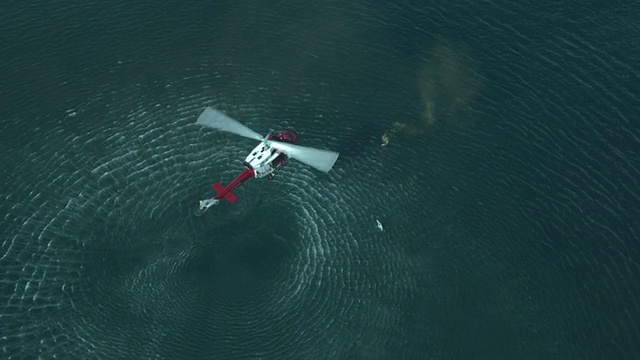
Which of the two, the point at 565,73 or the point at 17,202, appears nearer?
the point at 17,202

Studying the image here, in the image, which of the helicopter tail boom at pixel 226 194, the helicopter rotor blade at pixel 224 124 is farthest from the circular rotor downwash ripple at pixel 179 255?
the helicopter rotor blade at pixel 224 124

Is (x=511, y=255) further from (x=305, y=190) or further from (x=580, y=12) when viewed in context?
(x=580, y=12)

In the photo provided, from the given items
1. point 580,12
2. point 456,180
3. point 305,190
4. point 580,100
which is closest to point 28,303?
point 305,190

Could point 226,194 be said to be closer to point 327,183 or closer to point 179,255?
point 179,255

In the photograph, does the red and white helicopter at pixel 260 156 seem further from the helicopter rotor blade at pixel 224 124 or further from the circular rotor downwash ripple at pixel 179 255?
the circular rotor downwash ripple at pixel 179 255

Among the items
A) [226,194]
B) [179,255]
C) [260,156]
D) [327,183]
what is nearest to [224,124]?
[260,156]

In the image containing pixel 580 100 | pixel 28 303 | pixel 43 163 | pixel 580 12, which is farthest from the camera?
pixel 580 12

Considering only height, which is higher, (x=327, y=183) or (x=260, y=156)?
(x=260, y=156)
